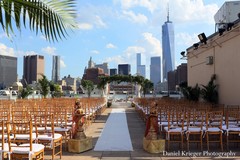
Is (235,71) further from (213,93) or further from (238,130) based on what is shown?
(238,130)

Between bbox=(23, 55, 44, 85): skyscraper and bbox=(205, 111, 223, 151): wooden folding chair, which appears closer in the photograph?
A: bbox=(23, 55, 44, 85): skyscraper

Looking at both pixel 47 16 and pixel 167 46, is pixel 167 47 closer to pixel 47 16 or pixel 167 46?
pixel 167 46

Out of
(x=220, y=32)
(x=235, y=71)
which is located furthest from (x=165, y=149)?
(x=220, y=32)

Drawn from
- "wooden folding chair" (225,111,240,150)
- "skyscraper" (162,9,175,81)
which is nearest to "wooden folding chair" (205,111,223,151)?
"wooden folding chair" (225,111,240,150)

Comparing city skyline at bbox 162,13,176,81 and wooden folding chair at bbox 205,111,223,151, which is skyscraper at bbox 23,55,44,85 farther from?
city skyline at bbox 162,13,176,81

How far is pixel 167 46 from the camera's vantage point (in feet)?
499

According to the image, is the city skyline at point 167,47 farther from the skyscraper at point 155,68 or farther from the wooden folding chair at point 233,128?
the wooden folding chair at point 233,128

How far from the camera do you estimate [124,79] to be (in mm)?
28312

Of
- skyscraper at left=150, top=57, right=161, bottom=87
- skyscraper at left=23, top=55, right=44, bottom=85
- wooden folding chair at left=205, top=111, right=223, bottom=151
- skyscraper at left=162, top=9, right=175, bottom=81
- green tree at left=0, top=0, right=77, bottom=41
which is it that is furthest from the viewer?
skyscraper at left=150, top=57, right=161, bottom=87

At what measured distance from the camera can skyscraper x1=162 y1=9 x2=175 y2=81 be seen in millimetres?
149375

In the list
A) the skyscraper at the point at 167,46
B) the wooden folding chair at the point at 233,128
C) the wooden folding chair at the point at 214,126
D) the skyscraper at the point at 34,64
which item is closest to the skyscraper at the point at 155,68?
the skyscraper at the point at 167,46

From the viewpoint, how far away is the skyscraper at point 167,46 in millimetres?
A: 149375

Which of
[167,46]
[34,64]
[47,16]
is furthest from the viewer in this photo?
[167,46]

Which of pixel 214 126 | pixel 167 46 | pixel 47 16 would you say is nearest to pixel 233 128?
pixel 214 126
